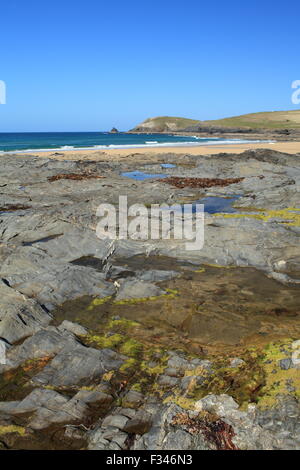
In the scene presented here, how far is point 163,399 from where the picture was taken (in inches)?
290

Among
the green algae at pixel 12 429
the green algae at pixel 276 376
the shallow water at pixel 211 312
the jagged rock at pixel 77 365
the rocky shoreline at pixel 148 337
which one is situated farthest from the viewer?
the shallow water at pixel 211 312

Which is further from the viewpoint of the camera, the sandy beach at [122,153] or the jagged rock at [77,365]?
the sandy beach at [122,153]

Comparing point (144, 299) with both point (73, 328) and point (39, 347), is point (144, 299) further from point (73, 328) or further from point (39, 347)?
point (39, 347)

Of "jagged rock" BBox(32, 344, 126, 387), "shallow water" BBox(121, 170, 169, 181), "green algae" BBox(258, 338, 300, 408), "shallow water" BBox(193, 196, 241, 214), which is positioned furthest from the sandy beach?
"green algae" BBox(258, 338, 300, 408)

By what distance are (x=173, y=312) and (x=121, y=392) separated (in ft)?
12.5

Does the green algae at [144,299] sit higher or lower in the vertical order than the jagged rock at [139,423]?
higher

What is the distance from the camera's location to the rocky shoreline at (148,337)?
6.57 metres

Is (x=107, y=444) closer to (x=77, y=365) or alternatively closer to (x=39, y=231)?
(x=77, y=365)

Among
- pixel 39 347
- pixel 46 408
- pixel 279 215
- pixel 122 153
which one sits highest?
pixel 122 153

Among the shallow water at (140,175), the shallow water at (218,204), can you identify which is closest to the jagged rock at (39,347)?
the shallow water at (218,204)

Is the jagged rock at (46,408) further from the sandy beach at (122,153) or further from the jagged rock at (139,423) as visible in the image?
the sandy beach at (122,153)

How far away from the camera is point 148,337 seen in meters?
9.91

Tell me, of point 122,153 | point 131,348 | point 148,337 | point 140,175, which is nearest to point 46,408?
point 131,348

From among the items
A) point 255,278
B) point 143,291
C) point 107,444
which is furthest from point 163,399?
point 255,278
